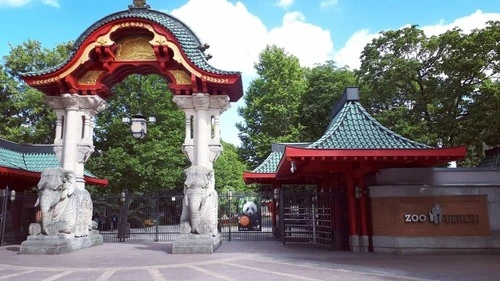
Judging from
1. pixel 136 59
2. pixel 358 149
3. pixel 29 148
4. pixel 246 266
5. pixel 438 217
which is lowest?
pixel 246 266

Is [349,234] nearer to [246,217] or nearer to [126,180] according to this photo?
[246,217]

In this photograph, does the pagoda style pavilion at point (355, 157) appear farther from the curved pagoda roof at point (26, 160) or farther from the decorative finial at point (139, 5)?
the curved pagoda roof at point (26, 160)

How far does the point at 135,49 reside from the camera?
51.6 ft

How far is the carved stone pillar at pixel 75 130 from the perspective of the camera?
49.1 ft

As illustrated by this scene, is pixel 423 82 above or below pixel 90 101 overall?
above

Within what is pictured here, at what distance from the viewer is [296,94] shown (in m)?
35.1

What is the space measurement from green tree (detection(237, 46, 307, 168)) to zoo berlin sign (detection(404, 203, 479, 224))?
19.6m

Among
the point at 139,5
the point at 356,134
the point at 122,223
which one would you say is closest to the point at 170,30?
the point at 139,5

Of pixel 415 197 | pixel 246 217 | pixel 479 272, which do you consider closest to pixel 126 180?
pixel 246 217

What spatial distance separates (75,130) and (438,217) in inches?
539

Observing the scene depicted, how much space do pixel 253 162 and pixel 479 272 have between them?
86.0 feet

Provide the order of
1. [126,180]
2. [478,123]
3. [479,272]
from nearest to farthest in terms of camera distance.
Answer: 1. [479,272]
2. [478,123]
3. [126,180]

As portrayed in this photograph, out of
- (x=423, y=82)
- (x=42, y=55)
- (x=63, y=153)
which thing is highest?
(x=42, y=55)

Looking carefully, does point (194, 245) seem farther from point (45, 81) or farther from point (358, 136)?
point (45, 81)
